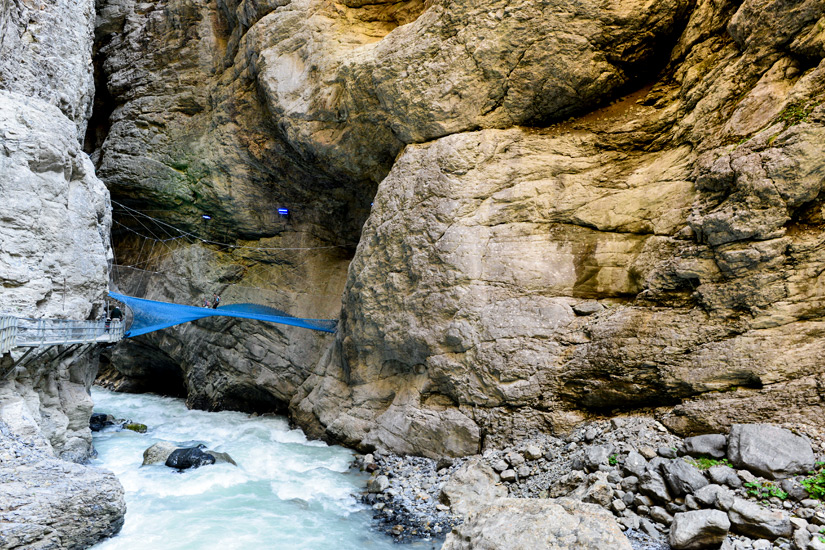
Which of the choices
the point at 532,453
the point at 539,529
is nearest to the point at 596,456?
the point at 532,453

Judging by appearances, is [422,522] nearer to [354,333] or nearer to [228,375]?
[354,333]

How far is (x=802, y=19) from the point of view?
19.9ft

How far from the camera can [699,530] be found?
181 inches

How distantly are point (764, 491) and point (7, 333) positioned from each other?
9186mm

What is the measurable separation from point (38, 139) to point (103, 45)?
9.93m

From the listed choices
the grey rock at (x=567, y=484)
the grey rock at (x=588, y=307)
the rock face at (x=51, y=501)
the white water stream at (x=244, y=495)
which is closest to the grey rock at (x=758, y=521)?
the grey rock at (x=567, y=484)

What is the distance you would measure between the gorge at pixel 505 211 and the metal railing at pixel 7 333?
1.40 ft

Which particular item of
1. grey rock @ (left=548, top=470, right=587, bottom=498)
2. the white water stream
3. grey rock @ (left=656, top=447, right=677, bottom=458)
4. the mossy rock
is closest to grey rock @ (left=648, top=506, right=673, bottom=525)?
grey rock @ (left=656, top=447, right=677, bottom=458)

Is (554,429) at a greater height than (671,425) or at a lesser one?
lesser

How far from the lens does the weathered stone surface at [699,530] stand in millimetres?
4508

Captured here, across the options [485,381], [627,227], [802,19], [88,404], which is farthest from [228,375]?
[802,19]

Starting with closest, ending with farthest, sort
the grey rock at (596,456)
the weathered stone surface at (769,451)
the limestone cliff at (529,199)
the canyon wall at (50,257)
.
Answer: the weathered stone surface at (769,451) < the canyon wall at (50,257) < the limestone cliff at (529,199) < the grey rock at (596,456)

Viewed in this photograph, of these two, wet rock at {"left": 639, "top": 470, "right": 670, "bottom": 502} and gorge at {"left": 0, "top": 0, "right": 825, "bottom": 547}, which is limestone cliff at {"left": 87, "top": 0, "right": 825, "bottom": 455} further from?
wet rock at {"left": 639, "top": 470, "right": 670, "bottom": 502}

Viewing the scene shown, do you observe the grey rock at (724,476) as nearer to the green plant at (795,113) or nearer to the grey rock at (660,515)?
the grey rock at (660,515)
